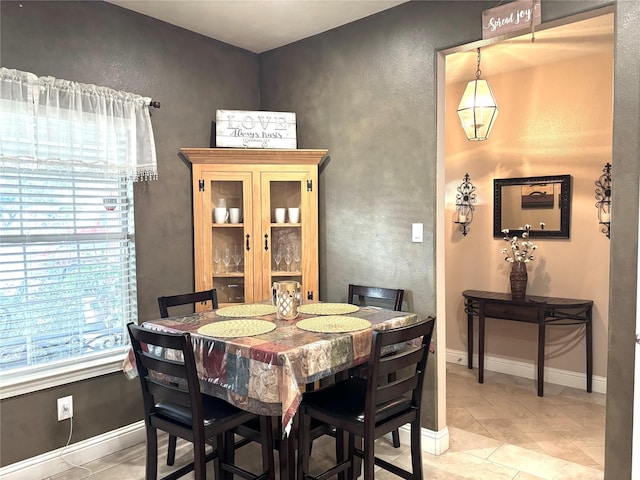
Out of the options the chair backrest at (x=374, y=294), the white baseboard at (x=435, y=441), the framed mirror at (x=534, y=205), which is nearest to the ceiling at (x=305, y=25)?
the framed mirror at (x=534, y=205)

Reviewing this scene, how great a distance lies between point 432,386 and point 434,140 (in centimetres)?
147

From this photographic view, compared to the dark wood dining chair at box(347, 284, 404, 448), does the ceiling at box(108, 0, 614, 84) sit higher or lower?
higher

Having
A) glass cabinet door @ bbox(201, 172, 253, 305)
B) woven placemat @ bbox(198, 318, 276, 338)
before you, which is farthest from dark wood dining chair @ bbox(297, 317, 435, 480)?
glass cabinet door @ bbox(201, 172, 253, 305)

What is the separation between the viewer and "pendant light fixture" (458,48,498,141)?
3.23 metres

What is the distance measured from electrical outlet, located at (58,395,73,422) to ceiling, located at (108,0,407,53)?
7.55 ft

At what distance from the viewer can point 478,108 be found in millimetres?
3240

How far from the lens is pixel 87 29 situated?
2727 millimetres

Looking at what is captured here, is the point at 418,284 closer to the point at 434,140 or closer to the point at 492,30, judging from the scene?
the point at 434,140

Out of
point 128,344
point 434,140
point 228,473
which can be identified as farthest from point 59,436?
point 434,140

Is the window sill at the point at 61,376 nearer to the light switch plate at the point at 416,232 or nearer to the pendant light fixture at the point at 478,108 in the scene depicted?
the light switch plate at the point at 416,232

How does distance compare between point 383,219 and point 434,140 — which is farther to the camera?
point 383,219

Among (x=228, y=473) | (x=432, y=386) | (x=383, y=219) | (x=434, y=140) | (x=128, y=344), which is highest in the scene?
(x=434, y=140)

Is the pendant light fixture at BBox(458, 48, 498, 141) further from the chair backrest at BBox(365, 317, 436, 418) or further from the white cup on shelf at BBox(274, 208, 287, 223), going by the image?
the chair backrest at BBox(365, 317, 436, 418)

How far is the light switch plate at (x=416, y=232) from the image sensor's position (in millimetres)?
2875
